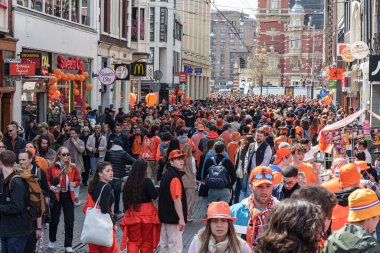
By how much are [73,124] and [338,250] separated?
16.7 meters

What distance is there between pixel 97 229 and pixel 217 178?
12.4ft

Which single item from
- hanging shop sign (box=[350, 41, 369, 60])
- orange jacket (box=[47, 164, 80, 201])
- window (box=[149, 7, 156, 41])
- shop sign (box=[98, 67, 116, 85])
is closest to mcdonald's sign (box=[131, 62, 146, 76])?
shop sign (box=[98, 67, 116, 85])

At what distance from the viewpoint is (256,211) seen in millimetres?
7152

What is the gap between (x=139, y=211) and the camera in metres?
9.76

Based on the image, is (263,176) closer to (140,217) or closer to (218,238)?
(218,238)

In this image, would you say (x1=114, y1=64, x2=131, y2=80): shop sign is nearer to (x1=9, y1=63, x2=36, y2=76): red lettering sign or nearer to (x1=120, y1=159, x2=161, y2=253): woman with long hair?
(x1=9, y1=63, x2=36, y2=76): red lettering sign

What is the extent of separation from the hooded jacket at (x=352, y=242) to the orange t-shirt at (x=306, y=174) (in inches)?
188

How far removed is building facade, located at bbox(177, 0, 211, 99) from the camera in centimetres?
7300

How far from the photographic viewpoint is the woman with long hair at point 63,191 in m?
11.4

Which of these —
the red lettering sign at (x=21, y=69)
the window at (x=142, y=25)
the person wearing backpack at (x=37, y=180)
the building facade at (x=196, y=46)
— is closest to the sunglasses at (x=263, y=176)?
the person wearing backpack at (x=37, y=180)

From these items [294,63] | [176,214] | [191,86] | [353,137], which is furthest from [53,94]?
[294,63]

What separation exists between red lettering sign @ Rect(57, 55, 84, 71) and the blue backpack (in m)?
16.5

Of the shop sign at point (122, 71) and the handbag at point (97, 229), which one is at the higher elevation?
the shop sign at point (122, 71)

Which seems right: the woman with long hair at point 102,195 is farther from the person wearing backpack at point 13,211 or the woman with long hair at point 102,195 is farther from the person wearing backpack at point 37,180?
the person wearing backpack at point 13,211
